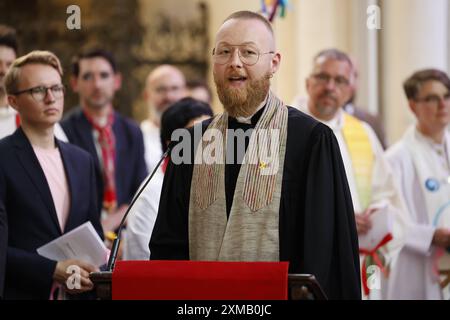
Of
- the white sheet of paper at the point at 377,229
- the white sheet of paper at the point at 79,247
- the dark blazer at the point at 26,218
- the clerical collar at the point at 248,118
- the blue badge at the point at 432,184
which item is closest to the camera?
the clerical collar at the point at 248,118

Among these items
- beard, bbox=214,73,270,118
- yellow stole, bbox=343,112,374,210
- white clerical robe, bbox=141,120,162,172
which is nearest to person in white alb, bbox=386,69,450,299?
yellow stole, bbox=343,112,374,210

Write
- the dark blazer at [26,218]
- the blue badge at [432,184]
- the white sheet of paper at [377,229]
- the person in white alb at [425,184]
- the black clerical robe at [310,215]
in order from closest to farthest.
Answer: the black clerical robe at [310,215]
the dark blazer at [26,218]
the white sheet of paper at [377,229]
the person in white alb at [425,184]
the blue badge at [432,184]

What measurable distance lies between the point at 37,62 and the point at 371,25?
1736 millimetres

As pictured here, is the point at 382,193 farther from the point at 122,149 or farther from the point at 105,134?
the point at 105,134

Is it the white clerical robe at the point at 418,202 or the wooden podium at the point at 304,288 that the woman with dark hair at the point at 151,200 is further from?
the white clerical robe at the point at 418,202

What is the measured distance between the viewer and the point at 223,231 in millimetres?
4555

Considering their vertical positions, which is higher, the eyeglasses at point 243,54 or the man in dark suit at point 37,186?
the eyeglasses at point 243,54

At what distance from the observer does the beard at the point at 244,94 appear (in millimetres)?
4461

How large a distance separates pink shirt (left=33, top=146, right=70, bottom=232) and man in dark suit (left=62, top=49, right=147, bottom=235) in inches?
69.5

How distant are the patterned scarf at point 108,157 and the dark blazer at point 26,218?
1.99 metres

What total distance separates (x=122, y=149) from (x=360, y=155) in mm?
1735

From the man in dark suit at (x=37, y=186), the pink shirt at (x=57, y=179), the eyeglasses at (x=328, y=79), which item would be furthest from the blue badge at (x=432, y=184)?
the pink shirt at (x=57, y=179)
